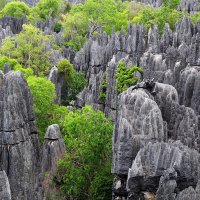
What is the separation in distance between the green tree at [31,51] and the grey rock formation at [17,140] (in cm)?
1663

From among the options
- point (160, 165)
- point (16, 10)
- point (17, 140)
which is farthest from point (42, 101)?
point (16, 10)

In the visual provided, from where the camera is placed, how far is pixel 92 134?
24672mm

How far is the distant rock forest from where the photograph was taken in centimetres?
1878

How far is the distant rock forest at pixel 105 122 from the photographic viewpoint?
18.8 m

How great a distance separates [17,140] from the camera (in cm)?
2742

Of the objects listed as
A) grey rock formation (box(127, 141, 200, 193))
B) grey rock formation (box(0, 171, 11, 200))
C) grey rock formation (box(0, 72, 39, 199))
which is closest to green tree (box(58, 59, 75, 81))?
grey rock formation (box(0, 72, 39, 199))

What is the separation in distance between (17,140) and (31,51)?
64.1 feet

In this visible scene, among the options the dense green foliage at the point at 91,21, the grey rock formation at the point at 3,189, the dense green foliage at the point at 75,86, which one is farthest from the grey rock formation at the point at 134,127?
the dense green foliage at the point at 91,21

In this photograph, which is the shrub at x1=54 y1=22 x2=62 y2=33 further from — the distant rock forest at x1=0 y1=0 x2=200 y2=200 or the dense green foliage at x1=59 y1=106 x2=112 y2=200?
the dense green foliage at x1=59 y1=106 x2=112 y2=200

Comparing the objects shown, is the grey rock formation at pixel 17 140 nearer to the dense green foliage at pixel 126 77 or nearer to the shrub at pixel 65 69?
the dense green foliage at pixel 126 77

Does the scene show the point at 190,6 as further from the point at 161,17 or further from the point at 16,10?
the point at 16,10

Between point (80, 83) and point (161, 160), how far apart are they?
2779cm

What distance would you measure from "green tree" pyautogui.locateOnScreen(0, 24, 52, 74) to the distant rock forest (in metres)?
0.11

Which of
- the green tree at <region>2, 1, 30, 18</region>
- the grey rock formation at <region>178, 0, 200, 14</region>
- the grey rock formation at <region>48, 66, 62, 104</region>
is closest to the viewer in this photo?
the grey rock formation at <region>48, 66, 62, 104</region>
